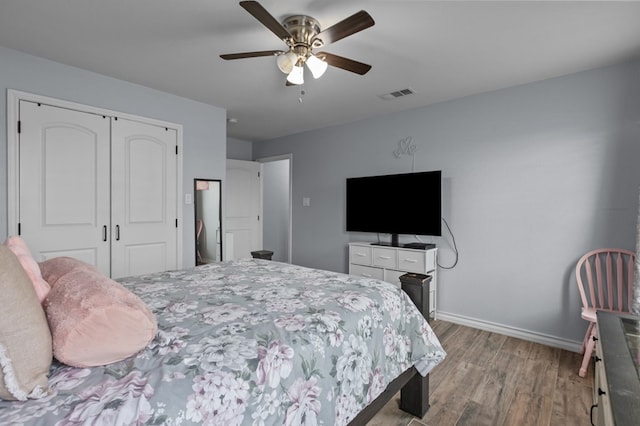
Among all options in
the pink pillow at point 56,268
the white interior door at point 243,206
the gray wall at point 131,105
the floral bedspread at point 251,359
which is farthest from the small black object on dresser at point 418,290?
the white interior door at point 243,206

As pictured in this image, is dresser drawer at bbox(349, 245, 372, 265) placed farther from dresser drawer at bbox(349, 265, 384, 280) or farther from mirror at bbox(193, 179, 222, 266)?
mirror at bbox(193, 179, 222, 266)

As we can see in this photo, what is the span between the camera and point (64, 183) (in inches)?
110

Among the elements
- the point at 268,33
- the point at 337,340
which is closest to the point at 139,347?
the point at 337,340

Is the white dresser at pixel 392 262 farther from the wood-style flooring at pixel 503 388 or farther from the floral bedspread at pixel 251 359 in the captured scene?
the floral bedspread at pixel 251 359

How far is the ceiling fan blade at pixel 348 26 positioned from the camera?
1.62 m

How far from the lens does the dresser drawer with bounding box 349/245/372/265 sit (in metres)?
3.89

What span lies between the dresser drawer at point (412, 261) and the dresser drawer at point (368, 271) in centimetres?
29

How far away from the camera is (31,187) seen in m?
2.62

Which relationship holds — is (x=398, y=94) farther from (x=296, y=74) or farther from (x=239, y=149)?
(x=239, y=149)

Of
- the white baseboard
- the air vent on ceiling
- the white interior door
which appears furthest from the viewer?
the white interior door

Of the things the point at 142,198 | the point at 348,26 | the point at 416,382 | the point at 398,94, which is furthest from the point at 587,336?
the point at 142,198

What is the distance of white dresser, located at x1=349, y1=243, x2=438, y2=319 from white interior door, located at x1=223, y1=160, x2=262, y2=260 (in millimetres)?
2189

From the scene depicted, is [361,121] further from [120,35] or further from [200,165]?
[120,35]

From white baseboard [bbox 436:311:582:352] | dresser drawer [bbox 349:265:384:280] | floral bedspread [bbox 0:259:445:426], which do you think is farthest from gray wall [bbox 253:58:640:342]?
floral bedspread [bbox 0:259:445:426]
